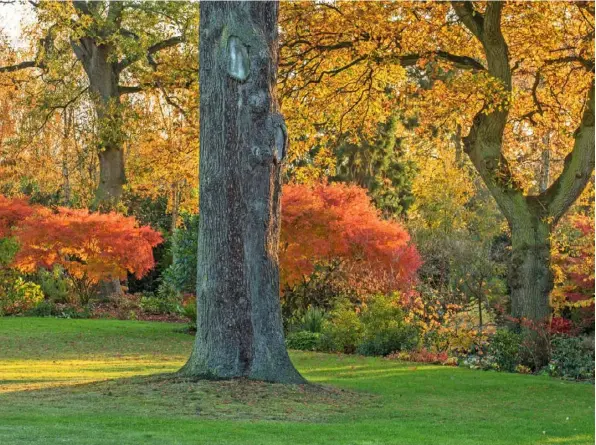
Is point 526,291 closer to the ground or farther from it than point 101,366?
farther from it

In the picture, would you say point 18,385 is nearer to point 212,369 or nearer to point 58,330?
point 212,369

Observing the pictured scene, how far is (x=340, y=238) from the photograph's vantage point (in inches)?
744

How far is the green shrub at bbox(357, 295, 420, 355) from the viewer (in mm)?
16812

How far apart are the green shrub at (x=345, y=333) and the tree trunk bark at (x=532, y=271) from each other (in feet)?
10.2

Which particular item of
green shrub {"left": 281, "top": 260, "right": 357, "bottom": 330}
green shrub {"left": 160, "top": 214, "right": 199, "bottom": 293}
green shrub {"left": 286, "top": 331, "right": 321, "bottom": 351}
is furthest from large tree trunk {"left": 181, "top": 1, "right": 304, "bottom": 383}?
green shrub {"left": 160, "top": 214, "right": 199, "bottom": 293}

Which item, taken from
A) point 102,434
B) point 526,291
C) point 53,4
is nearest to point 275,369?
point 102,434

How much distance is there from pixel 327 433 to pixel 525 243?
8966mm

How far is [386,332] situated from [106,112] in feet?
A: 39.2

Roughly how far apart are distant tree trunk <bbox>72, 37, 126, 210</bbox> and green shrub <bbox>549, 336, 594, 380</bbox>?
1427 cm

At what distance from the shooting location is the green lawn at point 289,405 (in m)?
7.61

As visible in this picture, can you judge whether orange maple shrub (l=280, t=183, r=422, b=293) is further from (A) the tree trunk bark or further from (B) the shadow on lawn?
(B) the shadow on lawn

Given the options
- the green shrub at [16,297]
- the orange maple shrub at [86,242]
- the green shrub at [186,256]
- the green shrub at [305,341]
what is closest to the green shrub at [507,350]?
the green shrub at [305,341]

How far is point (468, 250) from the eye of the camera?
23.9 meters

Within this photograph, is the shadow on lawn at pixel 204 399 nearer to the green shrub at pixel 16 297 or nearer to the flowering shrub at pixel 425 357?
the flowering shrub at pixel 425 357
